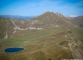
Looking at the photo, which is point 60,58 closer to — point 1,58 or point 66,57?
point 66,57

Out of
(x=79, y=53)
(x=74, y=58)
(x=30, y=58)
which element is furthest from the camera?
(x=79, y=53)

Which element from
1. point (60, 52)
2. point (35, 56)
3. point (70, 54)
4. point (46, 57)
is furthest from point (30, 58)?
point (70, 54)

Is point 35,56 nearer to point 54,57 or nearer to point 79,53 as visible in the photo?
point 54,57

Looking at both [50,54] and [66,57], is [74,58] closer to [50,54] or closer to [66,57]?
[66,57]

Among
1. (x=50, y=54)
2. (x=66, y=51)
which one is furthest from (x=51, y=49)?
(x=66, y=51)

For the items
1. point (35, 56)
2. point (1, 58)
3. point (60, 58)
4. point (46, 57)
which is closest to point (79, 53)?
point (60, 58)

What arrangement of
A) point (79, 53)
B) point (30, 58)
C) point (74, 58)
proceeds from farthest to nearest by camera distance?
point (79, 53) < point (30, 58) < point (74, 58)

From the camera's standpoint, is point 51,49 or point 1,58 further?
point 51,49

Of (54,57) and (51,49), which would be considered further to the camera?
(51,49)
